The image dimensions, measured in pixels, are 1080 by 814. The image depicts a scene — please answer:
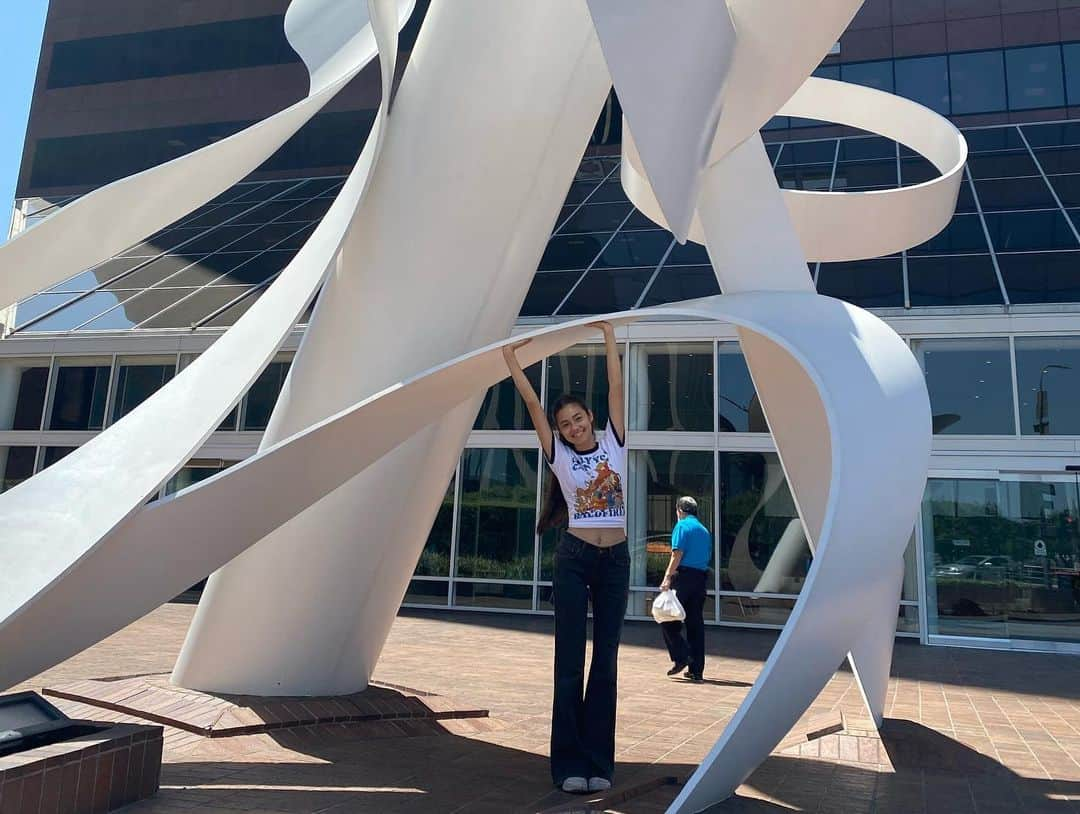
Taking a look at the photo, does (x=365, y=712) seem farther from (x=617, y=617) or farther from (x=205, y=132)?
(x=205, y=132)

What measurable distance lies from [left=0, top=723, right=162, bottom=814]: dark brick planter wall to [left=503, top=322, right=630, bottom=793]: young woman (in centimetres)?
155

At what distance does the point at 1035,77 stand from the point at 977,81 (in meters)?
1.06

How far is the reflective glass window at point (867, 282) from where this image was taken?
1186cm

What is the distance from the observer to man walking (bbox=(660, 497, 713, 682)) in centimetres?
774

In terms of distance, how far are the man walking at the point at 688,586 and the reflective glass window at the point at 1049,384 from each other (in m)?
5.30

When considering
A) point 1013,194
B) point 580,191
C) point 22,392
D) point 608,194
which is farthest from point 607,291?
point 22,392

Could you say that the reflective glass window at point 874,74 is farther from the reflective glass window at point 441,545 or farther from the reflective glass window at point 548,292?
the reflective glass window at point 441,545

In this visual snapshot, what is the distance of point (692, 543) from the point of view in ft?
26.5

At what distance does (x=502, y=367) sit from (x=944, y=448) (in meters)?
8.92

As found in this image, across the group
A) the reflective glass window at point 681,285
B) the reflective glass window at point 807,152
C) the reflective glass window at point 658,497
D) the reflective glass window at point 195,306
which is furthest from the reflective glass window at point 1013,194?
the reflective glass window at point 195,306

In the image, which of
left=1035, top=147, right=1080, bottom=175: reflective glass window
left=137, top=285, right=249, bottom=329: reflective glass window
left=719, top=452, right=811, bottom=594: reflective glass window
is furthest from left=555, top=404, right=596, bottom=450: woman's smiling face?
left=1035, top=147, right=1080, bottom=175: reflective glass window

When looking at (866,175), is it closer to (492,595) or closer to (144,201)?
(492,595)

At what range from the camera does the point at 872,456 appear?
3209mm

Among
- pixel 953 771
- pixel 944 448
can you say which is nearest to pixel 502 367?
pixel 953 771
